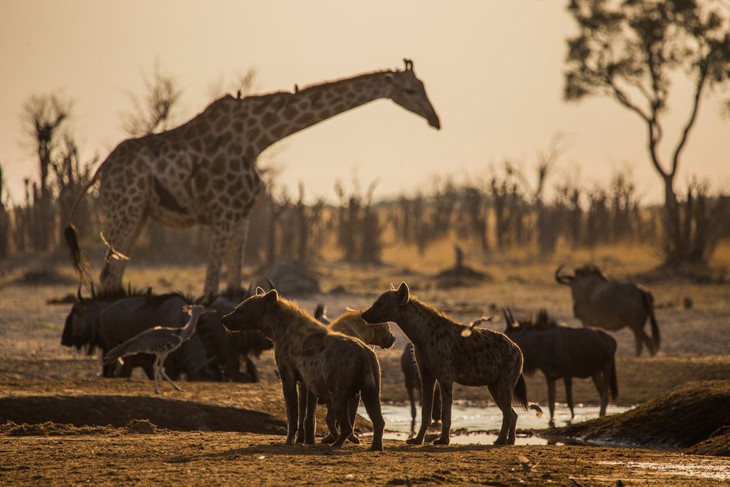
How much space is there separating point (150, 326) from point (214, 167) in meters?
2.40

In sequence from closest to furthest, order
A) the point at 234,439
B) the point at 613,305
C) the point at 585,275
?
the point at 234,439
the point at 613,305
the point at 585,275

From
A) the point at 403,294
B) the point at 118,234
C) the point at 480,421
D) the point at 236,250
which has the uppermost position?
the point at 118,234

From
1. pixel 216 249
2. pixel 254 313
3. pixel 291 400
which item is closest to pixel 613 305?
pixel 216 249

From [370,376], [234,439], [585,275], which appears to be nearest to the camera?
[370,376]

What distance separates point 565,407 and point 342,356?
19.5ft

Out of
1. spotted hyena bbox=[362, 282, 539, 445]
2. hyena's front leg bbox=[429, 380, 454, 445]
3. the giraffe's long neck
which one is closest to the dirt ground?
hyena's front leg bbox=[429, 380, 454, 445]

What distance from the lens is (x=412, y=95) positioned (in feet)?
49.4

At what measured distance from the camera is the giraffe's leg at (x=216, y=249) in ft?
48.4

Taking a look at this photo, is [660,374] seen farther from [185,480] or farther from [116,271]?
[185,480]

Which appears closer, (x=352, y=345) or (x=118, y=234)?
(x=352, y=345)

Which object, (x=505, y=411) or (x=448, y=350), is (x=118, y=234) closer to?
(x=448, y=350)

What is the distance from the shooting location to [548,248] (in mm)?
41500

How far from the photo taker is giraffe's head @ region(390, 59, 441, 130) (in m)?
15.0

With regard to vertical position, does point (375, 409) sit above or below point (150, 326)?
below
